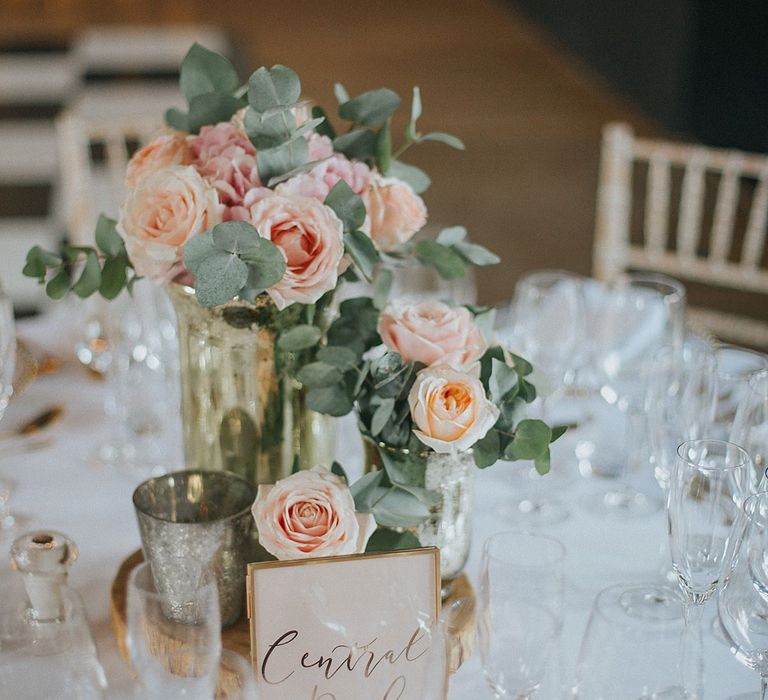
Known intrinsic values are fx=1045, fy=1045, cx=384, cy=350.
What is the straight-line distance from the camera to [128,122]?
2414mm

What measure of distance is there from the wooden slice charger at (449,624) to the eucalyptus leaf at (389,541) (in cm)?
7

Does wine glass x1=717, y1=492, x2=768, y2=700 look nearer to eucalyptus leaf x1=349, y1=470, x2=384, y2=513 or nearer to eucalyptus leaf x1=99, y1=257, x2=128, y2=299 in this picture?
eucalyptus leaf x1=349, y1=470, x2=384, y2=513

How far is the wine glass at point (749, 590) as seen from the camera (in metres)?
0.89

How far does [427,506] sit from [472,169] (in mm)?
4312

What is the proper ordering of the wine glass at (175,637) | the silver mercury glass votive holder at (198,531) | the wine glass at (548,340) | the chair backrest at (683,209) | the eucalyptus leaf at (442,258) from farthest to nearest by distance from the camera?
the chair backrest at (683,209), the wine glass at (548,340), the eucalyptus leaf at (442,258), the silver mercury glass votive holder at (198,531), the wine glass at (175,637)

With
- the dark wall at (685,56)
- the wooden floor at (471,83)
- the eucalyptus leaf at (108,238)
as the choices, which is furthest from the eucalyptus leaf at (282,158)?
the dark wall at (685,56)

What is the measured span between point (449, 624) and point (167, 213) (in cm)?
46

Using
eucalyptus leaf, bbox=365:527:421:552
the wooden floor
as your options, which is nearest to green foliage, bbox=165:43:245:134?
eucalyptus leaf, bbox=365:527:421:552

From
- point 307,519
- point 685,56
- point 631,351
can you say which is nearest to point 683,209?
point 631,351

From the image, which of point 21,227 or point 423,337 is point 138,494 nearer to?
point 423,337

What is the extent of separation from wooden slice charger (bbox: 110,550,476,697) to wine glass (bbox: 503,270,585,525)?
0.26 metres

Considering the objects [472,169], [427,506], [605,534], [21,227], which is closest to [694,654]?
[427,506]

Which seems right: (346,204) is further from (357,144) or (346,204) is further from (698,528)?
(698,528)

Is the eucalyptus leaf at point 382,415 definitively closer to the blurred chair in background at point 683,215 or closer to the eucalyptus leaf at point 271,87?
the eucalyptus leaf at point 271,87
